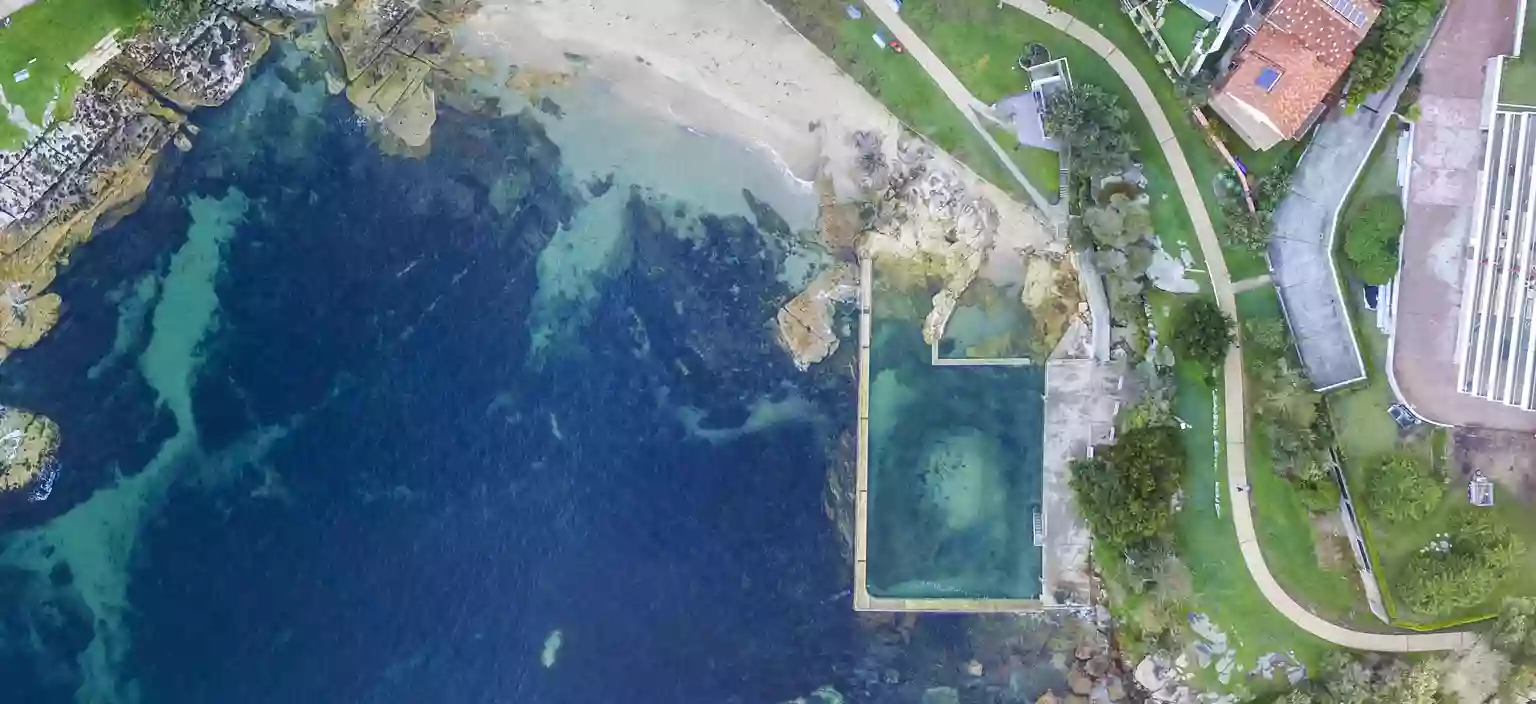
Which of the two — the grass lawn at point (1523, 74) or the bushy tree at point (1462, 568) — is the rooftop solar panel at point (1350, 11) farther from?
the bushy tree at point (1462, 568)

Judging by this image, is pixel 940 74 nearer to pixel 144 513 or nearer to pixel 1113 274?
pixel 1113 274

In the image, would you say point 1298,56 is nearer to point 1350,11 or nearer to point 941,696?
point 1350,11

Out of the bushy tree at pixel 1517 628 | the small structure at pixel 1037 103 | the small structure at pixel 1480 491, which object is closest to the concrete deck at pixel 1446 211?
the small structure at pixel 1480 491

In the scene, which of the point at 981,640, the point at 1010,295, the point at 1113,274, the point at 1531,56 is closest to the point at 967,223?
the point at 1010,295

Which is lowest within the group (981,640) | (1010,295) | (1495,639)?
(981,640)

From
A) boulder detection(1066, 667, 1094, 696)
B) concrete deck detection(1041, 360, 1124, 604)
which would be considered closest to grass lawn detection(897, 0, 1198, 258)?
concrete deck detection(1041, 360, 1124, 604)
